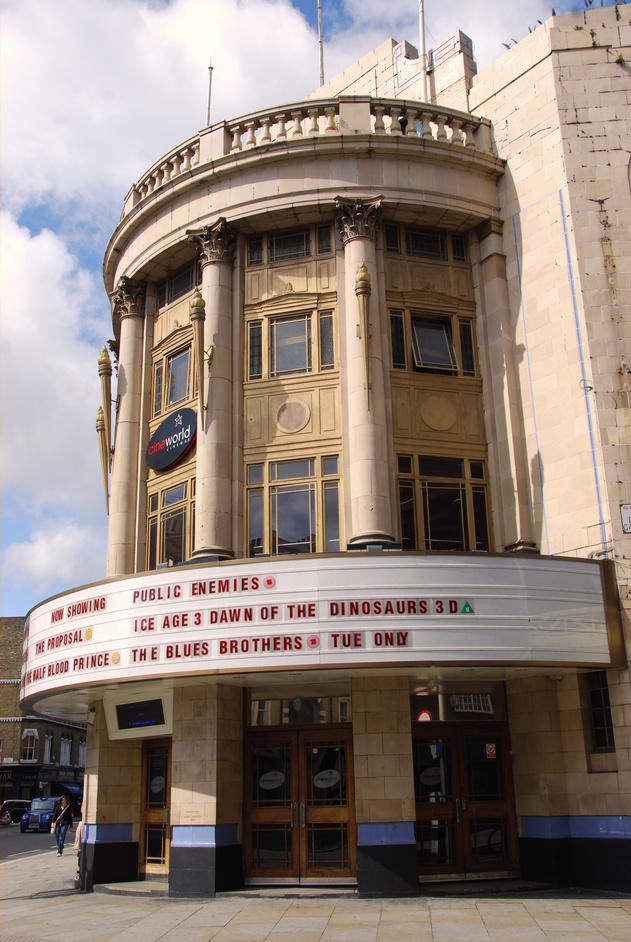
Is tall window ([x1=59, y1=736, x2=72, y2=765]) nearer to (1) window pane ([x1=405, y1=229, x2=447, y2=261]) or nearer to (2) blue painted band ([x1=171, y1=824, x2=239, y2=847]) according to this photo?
(2) blue painted band ([x1=171, y1=824, x2=239, y2=847])

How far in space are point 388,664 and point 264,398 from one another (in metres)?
7.37

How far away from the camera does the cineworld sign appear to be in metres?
20.2

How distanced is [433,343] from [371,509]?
484 cm

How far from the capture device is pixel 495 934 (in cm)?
1245

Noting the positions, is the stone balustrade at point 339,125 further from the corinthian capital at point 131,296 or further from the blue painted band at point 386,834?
the blue painted band at point 386,834

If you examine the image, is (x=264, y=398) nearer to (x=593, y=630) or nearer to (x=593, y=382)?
(x=593, y=382)

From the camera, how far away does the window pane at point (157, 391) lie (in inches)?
868

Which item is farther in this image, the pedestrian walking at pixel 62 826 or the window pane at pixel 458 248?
the pedestrian walking at pixel 62 826

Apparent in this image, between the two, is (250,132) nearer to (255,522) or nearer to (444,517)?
(255,522)

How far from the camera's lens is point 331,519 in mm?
18547

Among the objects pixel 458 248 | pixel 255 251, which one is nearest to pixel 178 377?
pixel 255 251

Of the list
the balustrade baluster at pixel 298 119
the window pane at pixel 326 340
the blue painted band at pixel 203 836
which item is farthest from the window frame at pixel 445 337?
the blue painted band at pixel 203 836

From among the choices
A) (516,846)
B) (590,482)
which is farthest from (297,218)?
(516,846)

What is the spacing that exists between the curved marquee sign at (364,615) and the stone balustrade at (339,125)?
1043 centimetres
